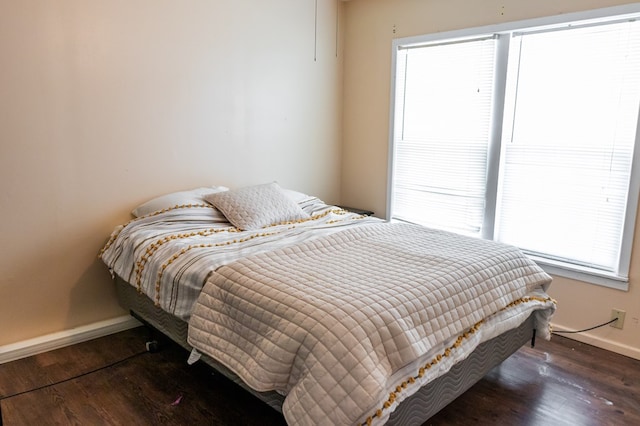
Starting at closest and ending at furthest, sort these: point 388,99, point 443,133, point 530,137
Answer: point 530,137 → point 443,133 → point 388,99

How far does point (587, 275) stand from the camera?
282 centimetres

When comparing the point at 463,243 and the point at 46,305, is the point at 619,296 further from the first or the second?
the point at 46,305

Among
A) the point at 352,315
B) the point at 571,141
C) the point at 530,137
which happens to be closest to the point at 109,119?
the point at 352,315

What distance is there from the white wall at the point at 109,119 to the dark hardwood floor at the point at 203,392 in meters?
0.39

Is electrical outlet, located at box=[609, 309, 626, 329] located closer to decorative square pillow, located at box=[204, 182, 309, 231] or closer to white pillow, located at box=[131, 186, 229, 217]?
decorative square pillow, located at box=[204, 182, 309, 231]

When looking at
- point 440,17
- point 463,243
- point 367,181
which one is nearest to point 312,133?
point 367,181

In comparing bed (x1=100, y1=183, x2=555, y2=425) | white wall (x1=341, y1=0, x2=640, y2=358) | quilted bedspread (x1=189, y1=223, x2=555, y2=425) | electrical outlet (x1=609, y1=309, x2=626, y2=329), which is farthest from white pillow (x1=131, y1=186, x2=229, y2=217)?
electrical outlet (x1=609, y1=309, x2=626, y2=329)

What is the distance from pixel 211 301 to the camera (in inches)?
76.2

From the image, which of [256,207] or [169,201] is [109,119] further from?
[256,207]

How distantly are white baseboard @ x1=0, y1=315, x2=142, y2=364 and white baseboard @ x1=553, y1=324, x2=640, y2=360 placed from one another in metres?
2.79

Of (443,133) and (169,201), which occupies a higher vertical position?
(443,133)

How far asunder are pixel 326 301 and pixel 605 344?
6.85ft

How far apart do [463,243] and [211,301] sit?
1.35 m

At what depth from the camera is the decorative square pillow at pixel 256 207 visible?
9.08 feet
